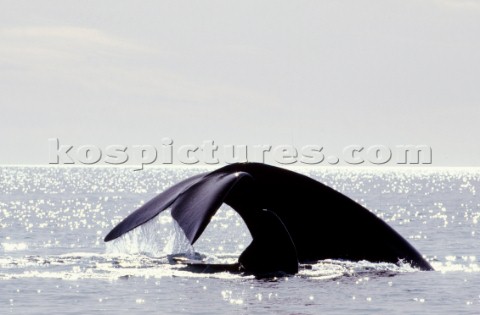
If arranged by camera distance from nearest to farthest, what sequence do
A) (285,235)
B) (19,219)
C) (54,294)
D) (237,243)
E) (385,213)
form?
(285,235) < (54,294) < (237,243) < (19,219) < (385,213)

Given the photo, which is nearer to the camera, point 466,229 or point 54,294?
point 54,294

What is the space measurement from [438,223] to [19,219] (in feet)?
93.7

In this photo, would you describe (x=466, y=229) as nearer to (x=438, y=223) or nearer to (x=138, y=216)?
(x=438, y=223)

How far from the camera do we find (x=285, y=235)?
72.4ft

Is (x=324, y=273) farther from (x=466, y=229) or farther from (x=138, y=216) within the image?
(x=466, y=229)

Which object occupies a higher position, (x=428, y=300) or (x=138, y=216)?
(x=138, y=216)

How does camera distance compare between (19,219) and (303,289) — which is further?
(19,219)

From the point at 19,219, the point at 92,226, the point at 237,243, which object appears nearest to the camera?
the point at 237,243

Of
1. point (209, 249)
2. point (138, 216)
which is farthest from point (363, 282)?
point (209, 249)

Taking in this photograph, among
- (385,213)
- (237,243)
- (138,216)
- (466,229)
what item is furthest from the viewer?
(385,213)

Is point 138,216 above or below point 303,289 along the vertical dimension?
above

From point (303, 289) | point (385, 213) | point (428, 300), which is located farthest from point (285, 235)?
point (385, 213)

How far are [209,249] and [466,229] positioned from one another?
21232mm

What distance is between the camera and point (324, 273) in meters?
24.6
